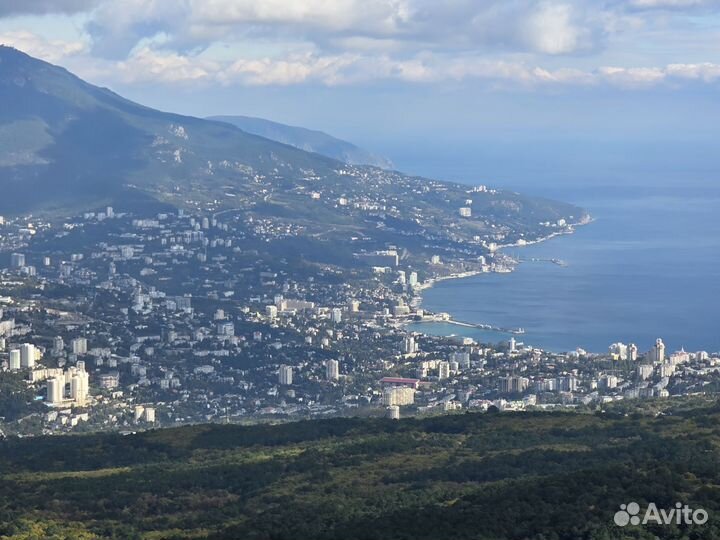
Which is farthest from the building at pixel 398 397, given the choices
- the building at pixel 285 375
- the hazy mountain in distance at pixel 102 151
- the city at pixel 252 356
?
the hazy mountain in distance at pixel 102 151

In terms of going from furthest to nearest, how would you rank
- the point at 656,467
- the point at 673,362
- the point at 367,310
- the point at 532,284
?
1. the point at 532,284
2. the point at 367,310
3. the point at 673,362
4. the point at 656,467

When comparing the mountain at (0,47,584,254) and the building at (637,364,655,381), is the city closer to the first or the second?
the building at (637,364,655,381)

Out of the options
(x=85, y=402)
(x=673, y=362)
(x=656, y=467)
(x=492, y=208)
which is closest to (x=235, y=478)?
(x=656, y=467)

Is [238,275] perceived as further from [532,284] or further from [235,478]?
[235,478]

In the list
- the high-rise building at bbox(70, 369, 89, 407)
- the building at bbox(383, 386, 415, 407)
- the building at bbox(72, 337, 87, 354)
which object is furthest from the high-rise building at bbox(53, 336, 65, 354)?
the building at bbox(383, 386, 415, 407)


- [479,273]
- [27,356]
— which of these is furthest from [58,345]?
[479,273]

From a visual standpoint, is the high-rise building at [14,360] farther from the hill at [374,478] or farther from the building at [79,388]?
the hill at [374,478]

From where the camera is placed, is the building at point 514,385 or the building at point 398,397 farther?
the building at point 514,385
